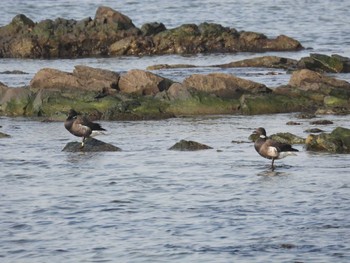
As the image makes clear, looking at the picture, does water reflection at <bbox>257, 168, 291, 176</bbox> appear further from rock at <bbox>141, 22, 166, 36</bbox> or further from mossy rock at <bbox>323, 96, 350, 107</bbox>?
rock at <bbox>141, 22, 166, 36</bbox>

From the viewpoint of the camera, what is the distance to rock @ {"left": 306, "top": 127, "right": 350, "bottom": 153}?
26922mm

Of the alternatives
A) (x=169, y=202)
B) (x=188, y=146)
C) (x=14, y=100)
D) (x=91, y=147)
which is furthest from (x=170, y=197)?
(x=14, y=100)

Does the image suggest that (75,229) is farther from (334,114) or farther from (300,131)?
(334,114)

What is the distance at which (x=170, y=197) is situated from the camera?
22.4 meters

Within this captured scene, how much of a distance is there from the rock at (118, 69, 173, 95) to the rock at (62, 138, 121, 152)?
7.74 meters

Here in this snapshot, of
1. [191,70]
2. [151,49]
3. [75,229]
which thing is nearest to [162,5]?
[151,49]

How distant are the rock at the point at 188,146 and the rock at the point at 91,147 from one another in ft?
5.23

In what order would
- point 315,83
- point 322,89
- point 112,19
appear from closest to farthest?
point 322,89 < point 315,83 < point 112,19

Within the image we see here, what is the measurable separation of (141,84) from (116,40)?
2291cm

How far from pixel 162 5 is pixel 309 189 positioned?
2439 inches

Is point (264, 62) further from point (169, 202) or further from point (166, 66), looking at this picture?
point (169, 202)

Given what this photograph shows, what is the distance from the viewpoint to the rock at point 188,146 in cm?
2791

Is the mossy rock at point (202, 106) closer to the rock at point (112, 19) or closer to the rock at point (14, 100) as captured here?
the rock at point (14, 100)

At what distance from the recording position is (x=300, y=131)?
99.6 ft
